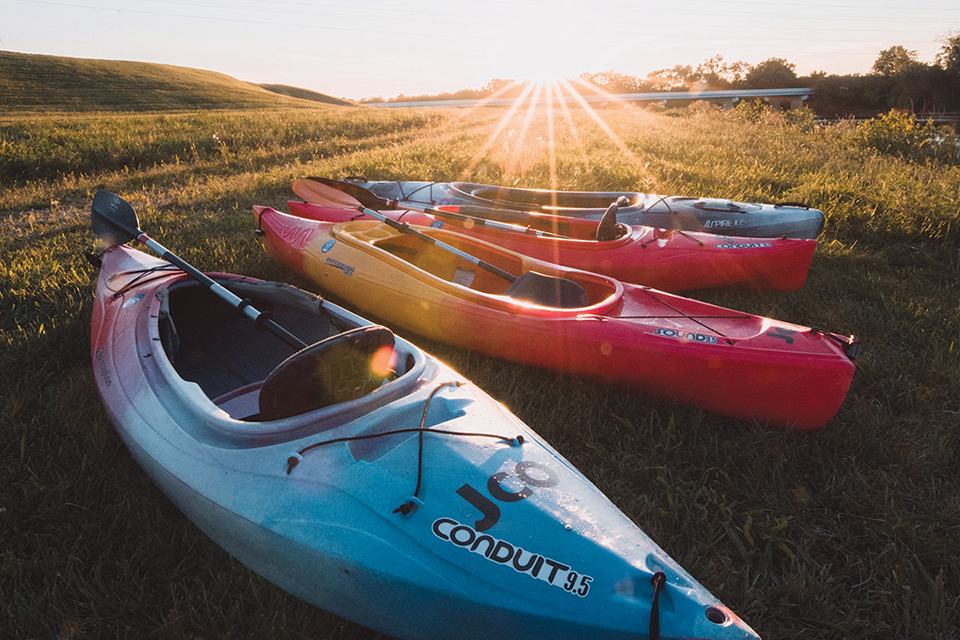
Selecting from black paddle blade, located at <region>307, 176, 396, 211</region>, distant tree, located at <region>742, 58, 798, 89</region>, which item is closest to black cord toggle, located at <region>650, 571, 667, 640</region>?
black paddle blade, located at <region>307, 176, 396, 211</region>

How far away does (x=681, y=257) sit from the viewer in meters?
4.19

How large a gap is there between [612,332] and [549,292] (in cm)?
64

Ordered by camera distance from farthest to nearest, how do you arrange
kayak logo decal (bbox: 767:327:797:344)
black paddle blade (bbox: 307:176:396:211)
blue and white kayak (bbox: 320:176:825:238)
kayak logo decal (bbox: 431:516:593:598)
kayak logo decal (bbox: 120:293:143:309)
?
1. black paddle blade (bbox: 307:176:396:211)
2. blue and white kayak (bbox: 320:176:825:238)
3. kayak logo decal (bbox: 120:293:143:309)
4. kayak logo decal (bbox: 767:327:797:344)
5. kayak logo decal (bbox: 431:516:593:598)

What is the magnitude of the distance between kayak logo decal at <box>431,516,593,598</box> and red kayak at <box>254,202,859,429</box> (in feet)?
5.19

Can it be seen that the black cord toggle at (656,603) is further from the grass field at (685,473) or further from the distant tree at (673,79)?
the distant tree at (673,79)

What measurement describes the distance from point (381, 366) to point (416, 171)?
7.27 m

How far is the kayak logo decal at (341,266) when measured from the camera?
3922 millimetres

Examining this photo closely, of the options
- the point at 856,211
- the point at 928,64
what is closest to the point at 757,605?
the point at 856,211

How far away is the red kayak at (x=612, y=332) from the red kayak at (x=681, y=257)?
0.63 metres

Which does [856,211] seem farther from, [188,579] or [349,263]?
[188,579]

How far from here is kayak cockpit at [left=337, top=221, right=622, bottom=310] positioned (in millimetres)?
3336

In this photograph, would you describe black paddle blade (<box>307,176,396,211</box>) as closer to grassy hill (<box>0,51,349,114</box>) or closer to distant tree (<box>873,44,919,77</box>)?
grassy hill (<box>0,51,349,114</box>)

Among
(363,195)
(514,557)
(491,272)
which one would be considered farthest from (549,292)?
(363,195)

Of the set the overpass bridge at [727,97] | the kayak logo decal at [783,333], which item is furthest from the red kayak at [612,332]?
the overpass bridge at [727,97]
